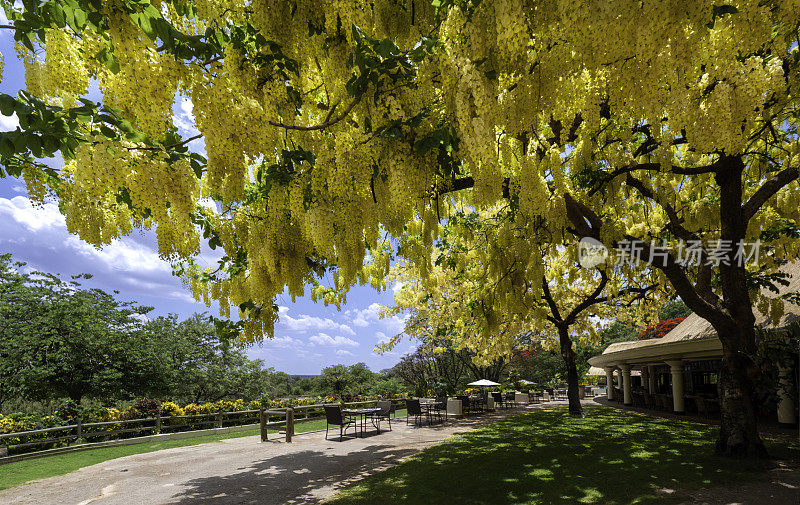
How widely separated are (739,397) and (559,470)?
312cm

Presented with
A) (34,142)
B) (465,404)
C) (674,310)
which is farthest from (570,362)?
(674,310)

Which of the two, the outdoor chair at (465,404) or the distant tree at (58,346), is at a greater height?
the distant tree at (58,346)

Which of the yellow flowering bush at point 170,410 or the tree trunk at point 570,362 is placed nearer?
the yellow flowering bush at point 170,410

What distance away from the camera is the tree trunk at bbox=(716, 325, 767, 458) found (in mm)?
6566

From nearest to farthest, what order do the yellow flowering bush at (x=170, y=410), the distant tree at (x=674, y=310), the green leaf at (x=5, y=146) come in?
the green leaf at (x=5, y=146)
the yellow flowering bush at (x=170, y=410)
the distant tree at (x=674, y=310)

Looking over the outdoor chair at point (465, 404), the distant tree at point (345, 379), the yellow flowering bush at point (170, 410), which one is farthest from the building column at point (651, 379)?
the yellow flowering bush at point (170, 410)

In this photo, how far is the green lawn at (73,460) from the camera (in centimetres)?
787

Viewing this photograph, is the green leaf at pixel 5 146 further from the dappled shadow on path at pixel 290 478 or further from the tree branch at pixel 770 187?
the tree branch at pixel 770 187

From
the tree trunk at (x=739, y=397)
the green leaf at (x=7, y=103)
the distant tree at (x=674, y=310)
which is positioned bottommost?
the tree trunk at (x=739, y=397)

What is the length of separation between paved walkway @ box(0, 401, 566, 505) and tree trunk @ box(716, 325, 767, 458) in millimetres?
5605

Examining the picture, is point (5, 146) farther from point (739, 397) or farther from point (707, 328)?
point (707, 328)

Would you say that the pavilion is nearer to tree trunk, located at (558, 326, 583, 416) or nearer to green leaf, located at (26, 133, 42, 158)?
tree trunk, located at (558, 326, 583, 416)

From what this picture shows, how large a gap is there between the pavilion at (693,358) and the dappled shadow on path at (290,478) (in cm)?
698

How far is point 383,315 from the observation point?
61.3 ft
